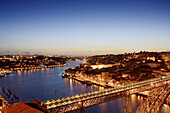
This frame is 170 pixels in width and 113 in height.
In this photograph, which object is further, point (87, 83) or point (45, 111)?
point (87, 83)

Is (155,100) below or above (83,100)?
below

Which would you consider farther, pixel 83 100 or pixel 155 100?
pixel 155 100

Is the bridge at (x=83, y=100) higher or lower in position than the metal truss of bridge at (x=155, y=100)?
higher

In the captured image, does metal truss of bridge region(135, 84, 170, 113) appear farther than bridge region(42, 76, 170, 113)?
Yes

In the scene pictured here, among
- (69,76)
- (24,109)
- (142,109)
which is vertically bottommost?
(69,76)

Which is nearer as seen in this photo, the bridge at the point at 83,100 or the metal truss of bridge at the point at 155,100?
the bridge at the point at 83,100

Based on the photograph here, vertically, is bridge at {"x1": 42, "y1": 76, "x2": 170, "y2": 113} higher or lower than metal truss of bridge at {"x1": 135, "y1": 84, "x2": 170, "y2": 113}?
higher

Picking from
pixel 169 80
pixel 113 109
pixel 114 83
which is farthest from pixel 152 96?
pixel 114 83

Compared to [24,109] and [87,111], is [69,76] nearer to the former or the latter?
[87,111]
